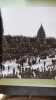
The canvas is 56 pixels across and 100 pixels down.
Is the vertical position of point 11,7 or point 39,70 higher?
point 11,7

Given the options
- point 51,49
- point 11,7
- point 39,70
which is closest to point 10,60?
point 39,70

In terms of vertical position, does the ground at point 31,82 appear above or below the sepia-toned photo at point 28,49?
below

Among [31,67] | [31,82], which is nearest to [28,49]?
[31,67]

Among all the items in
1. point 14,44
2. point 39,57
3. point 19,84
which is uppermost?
point 14,44

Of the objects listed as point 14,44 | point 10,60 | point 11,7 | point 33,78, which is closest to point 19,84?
point 33,78

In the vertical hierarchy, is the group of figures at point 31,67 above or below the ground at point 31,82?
above

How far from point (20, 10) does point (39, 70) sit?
63cm

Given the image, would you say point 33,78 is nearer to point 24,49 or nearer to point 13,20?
point 24,49

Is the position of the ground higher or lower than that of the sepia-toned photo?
lower

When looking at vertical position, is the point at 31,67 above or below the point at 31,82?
above

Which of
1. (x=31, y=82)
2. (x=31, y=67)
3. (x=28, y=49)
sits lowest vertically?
(x=31, y=82)

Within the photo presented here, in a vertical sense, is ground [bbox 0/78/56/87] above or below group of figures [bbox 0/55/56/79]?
below

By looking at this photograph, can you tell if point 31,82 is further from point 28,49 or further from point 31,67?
point 28,49

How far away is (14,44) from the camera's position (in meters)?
1.70
